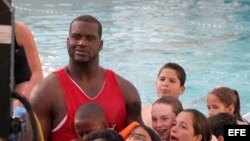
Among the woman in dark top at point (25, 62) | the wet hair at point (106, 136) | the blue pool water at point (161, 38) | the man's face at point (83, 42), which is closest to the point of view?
the wet hair at point (106, 136)

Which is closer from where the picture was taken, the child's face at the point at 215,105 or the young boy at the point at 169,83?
the child's face at the point at 215,105

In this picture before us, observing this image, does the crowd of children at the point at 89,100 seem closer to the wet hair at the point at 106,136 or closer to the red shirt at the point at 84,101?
the red shirt at the point at 84,101

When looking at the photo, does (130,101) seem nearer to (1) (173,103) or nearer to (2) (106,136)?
(1) (173,103)

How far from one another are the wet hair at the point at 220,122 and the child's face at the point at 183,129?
33cm

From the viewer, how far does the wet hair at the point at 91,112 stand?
282 cm

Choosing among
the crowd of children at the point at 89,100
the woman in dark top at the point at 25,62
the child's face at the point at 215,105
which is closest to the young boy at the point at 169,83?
the child's face at the point at 215,105

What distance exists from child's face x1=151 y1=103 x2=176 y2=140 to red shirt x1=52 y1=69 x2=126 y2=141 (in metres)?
0.36

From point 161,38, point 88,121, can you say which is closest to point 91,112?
point 88,121

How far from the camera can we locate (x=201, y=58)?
988 centimetres

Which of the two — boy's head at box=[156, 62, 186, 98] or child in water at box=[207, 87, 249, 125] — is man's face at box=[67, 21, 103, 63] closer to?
boy's head at box=[156, 62, 186, 98]

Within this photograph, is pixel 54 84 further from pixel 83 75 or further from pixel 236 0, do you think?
pixel 236 0

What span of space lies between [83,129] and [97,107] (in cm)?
14

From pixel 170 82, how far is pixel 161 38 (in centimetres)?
722

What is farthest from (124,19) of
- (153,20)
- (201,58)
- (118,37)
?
(201,58)
